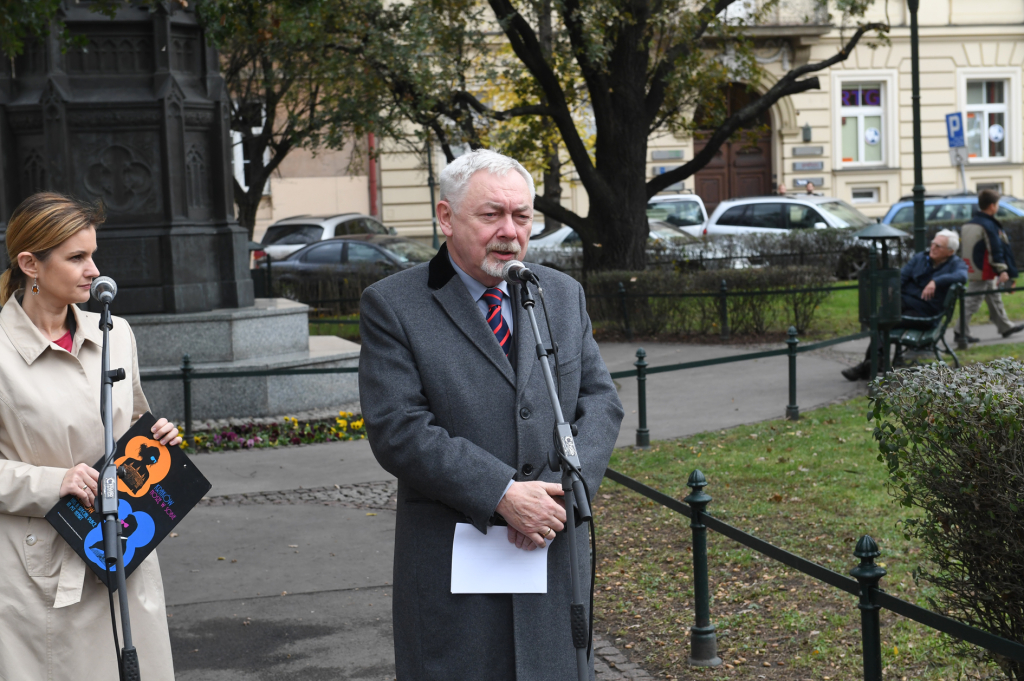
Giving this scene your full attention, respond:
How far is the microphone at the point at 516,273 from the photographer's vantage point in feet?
9.76

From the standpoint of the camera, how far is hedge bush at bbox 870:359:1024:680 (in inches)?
137

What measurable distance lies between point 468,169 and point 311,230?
78.6 feet

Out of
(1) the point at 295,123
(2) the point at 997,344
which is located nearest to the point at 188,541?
(2) the point at 997,344

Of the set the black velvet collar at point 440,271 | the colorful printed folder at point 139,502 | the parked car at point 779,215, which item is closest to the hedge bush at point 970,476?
the black velvet collar at point 440,271

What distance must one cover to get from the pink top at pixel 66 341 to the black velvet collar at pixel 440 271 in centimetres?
114

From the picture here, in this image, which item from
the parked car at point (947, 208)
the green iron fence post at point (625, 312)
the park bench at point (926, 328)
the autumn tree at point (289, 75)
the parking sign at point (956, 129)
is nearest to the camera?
the autumn tree at point (289, 75)

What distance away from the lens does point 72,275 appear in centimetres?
339

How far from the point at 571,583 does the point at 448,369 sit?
669 mm

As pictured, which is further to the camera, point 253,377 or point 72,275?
point 253,377

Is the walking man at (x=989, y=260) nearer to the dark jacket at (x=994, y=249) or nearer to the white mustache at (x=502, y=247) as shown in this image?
the dark jacket at (x=994, y=249)

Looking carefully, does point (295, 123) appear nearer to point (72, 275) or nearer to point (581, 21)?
point (581, 21)

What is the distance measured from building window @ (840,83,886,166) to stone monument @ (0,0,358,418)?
2696 cm

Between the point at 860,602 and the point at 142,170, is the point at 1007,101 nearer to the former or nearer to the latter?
the point at 142,170

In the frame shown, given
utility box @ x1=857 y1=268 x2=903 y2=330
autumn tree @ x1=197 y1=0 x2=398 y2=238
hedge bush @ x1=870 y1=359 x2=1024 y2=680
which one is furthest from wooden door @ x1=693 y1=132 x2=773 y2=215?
hedge bush @ x1=870 y1=359 x2=1024 y2=680
